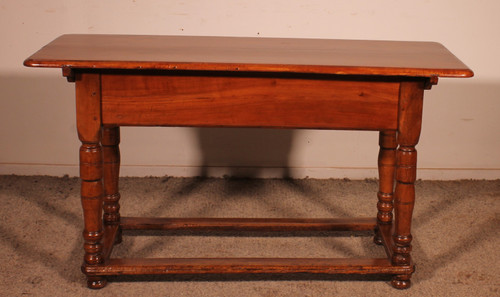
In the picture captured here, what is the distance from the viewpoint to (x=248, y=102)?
2.04 m

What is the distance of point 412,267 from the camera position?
2.26 meters

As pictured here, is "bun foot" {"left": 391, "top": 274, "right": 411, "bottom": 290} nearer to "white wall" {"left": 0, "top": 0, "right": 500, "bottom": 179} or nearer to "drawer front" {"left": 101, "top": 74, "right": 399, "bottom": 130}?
"drawer front" {"left": 101, "top": 74, "right": 399, "bottom": 130}

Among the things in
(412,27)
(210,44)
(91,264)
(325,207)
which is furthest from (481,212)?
(91,264)

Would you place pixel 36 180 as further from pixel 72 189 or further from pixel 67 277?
pixel 67 277

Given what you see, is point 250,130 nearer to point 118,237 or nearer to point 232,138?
point 232,138

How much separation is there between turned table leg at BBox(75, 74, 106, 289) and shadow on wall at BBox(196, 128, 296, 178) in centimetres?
112

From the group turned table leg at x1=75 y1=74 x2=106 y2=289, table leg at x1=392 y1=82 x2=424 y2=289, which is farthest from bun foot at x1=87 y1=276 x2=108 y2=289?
table leg at x1=392 y1=82 x2=424 y2=289

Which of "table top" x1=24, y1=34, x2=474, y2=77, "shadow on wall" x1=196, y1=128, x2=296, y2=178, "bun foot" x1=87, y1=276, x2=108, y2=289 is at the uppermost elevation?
"table top" x1=24, y1=34, x2=474, y2=77

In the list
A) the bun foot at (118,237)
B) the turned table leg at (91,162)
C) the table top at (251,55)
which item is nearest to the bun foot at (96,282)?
the turned table leg at (91,162)

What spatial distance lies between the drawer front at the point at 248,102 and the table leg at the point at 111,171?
1.15 ft

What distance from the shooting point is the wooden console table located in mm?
1969

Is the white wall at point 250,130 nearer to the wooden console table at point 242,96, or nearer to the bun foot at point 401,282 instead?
the wooden console table at point 242,96

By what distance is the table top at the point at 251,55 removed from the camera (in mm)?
1942

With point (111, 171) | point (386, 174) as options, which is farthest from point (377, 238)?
point (111, 171)
